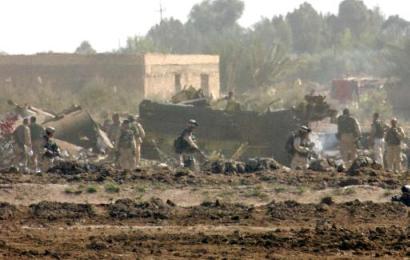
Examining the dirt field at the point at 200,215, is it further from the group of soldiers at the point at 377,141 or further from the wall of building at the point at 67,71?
the wall of building at the point at 67,71

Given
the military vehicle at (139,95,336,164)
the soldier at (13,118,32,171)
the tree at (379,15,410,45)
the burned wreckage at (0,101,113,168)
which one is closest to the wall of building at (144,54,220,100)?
the burned wreckage at (0,101,113,168)

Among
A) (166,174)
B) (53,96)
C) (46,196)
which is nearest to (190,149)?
(166,174)

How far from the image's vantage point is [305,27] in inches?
5231

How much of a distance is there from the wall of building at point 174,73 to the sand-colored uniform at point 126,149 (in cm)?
1923

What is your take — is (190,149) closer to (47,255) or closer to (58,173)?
(58,173)

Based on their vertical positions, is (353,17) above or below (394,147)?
above

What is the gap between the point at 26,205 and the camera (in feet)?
63.6

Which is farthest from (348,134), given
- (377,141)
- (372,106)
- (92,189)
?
(372,106)

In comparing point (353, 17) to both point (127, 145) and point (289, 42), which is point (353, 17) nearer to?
point (289, 42)

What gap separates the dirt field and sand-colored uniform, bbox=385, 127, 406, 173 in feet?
13.6

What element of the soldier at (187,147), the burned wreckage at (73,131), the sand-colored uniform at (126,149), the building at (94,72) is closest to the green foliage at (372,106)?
the building at (94,72)

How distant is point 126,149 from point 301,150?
4.23 metres

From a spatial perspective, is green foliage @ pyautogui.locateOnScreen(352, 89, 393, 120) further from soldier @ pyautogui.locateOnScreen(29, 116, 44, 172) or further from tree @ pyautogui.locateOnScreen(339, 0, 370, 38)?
tree @ pyautogui.locateOnScreen(339, 0, 370, 38)

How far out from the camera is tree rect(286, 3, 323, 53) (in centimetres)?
12769
